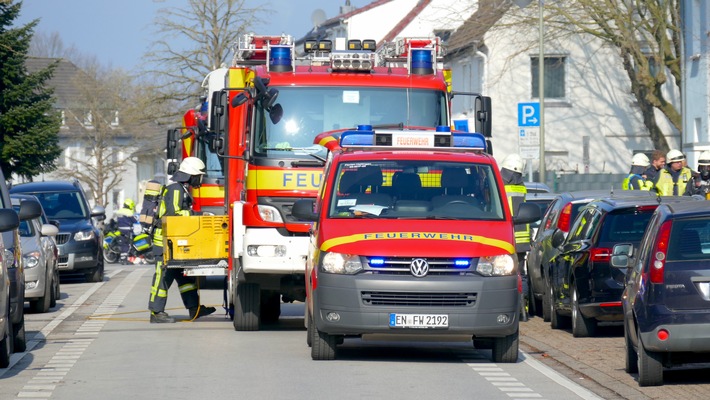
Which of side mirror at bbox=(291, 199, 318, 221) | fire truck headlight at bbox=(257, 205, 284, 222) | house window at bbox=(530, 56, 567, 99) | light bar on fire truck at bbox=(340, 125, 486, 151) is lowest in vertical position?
fire truck headlight at bbox=(257, 205, 284, 222)

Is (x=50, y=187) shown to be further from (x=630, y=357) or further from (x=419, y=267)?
(x=630, y=357)

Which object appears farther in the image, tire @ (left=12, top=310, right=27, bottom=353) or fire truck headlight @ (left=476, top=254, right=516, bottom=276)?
tire @ (left=12, top=310, right=27, bottom=353)

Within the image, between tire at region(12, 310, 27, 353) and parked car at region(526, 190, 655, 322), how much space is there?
21.7 ft

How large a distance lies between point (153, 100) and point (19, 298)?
49.0 meters

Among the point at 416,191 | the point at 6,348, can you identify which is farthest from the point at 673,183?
the point at 6,348

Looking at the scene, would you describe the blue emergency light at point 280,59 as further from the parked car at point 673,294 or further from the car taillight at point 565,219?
the parked car at point 673,294

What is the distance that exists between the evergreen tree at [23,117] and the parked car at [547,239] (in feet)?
90.6

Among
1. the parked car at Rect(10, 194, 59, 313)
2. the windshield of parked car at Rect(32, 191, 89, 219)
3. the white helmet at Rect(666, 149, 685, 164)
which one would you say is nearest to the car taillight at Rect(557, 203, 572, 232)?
the white helmet at Rect(666, 149, 685, 164)

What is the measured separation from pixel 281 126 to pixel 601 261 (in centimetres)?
375

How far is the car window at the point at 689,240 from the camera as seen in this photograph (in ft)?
37.0

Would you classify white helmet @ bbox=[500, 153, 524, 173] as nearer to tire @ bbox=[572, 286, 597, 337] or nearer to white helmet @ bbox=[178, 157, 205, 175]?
tire @ bbox=[572, 286, 597, 337]

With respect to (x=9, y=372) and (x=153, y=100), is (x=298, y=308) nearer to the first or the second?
(x=9, y=372)

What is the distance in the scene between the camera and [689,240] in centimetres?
1134

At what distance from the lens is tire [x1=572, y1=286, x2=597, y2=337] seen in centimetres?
1598
